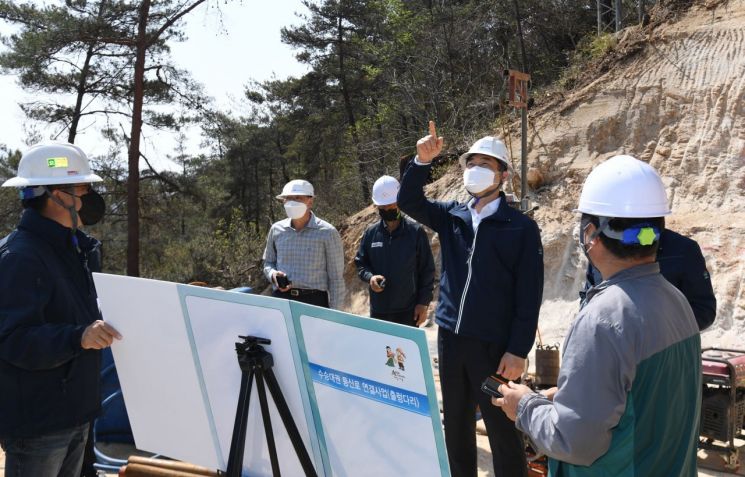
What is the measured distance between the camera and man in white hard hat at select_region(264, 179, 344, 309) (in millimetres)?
5742

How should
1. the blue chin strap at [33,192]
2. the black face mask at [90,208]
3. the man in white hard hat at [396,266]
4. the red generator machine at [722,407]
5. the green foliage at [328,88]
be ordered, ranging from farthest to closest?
the green foliage at [328,88]
the man in white hard hat at [396,266]
the red generator machine at [722,407]
the black face mask at [90,208]
the blue chin strap at [33,192]

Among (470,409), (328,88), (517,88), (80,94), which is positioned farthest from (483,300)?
(328,88)

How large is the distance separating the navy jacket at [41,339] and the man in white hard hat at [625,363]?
1.86 metres

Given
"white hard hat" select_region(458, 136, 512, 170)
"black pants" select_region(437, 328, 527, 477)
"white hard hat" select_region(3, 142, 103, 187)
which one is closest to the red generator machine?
"black pants" select_region(437, 328, 527, 477)

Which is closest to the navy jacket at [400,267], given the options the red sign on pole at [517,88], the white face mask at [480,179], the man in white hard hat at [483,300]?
the man in white hard hat at [483,300]

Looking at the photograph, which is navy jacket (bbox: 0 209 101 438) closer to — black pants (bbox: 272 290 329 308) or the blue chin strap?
the blue chin strap

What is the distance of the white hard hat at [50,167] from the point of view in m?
2.86

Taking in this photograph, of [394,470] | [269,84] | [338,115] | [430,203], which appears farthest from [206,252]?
[394,470]

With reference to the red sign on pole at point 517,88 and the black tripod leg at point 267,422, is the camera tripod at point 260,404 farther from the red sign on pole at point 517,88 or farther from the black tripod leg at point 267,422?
the red sign on pole at point 517,88

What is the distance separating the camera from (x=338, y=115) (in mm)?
29766

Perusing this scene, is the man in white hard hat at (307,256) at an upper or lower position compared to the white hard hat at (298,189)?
lower

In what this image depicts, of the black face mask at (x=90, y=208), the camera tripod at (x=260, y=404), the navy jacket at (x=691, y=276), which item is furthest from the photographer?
the navy jacket at (x=691, y=276)

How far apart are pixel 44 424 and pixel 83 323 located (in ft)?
1.50

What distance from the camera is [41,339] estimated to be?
256 centimetres
